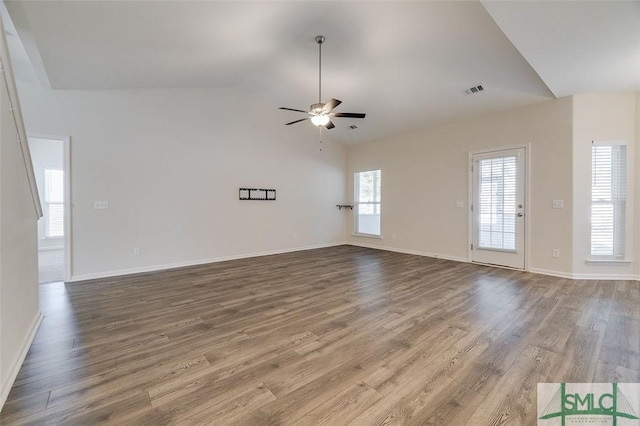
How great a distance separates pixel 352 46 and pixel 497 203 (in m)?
3.72

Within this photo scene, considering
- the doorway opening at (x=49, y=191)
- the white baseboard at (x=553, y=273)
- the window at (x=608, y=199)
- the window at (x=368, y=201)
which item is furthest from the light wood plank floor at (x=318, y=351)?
the doorway opening at (x=49, y=191)

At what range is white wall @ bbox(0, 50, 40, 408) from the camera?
72.1 inches

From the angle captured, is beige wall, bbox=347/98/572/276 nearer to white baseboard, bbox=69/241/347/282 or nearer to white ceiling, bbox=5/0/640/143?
white ceiling, bbox=5/0/640/143

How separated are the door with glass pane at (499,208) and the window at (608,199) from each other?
0.89m

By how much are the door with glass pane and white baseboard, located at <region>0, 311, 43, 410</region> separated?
6.13 meters

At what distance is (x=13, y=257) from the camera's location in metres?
Result: 2.08

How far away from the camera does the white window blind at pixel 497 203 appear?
16.1 ft

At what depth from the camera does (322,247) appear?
7402mm

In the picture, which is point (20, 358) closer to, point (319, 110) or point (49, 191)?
point (319, 110)

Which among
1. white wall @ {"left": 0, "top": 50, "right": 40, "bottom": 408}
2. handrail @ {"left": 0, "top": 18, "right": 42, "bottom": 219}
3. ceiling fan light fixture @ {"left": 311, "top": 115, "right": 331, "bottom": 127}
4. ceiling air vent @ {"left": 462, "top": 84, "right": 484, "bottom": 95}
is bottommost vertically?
white wall @ {"left": 0, "top": 50, "right": 40, "bottom": 408}

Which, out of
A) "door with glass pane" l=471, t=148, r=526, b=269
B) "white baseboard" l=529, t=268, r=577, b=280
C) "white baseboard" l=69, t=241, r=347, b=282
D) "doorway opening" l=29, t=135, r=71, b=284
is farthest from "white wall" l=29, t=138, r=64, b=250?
"white baseboard" l=529, t=268, r=577, b=280

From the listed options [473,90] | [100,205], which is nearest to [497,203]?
[473,90]

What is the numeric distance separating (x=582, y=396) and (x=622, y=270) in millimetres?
3886

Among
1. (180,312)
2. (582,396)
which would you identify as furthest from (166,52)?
(582,396)
